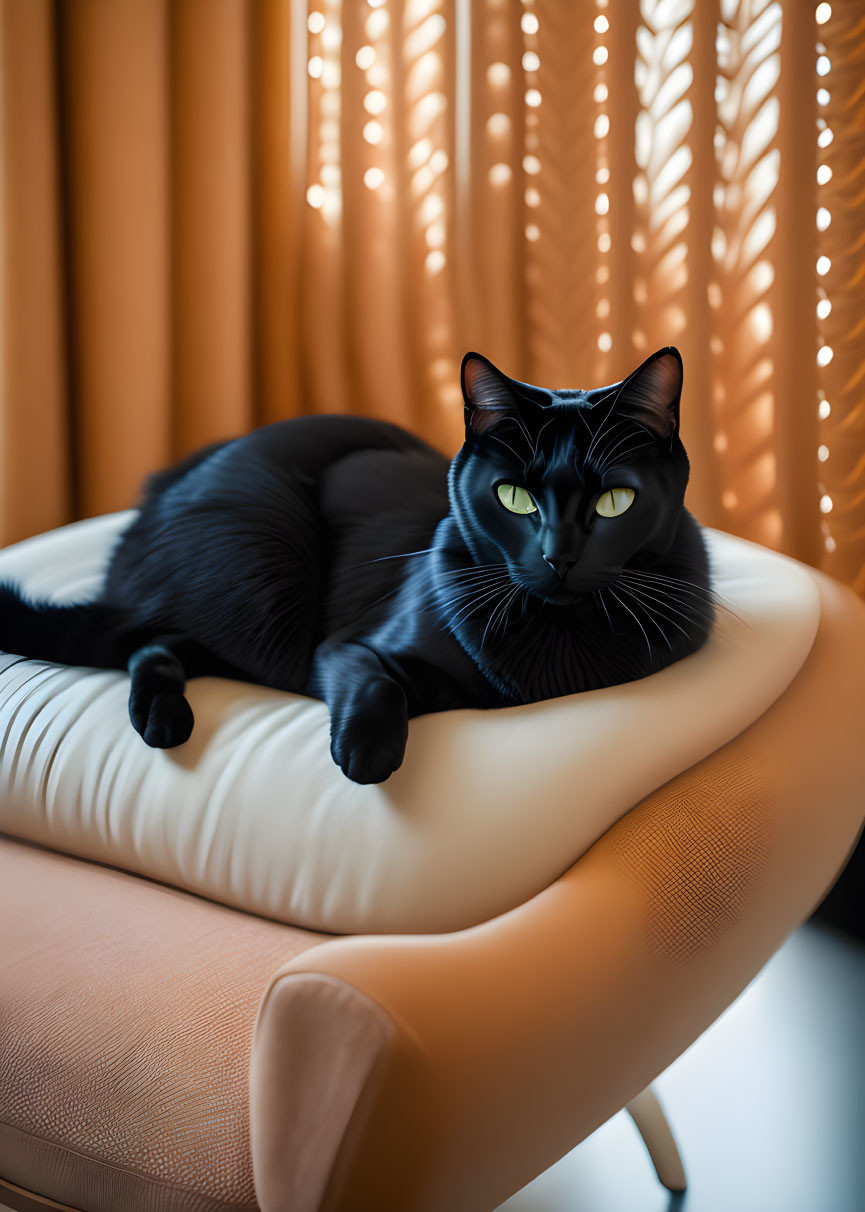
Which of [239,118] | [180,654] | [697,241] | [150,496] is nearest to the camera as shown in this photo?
[180,654]

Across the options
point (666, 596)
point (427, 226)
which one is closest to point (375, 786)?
point (666, 596)

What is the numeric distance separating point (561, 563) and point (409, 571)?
271 millimetres

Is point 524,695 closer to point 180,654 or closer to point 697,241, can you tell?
point 180,654

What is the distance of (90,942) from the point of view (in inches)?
29.0

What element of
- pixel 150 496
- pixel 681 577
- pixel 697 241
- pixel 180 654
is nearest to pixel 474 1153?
pixel 681 577

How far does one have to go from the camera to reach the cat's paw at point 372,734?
0.73m

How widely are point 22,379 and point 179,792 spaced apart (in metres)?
0.86

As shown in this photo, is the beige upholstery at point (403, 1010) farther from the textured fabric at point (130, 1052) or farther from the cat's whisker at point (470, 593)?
the cat's whisker at point (470, 593)

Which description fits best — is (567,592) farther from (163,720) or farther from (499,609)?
(163,720)

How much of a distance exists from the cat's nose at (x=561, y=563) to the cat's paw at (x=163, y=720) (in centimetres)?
40

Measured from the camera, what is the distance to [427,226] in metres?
1.60

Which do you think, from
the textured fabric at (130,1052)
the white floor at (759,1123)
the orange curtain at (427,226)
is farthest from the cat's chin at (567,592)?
the orange curtain at (427,226)

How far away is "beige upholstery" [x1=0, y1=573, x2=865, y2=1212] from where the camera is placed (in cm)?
48

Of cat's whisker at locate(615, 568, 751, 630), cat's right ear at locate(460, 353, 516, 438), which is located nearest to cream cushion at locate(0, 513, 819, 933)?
cat's whisker at locate(615, 568, 751, 630)
